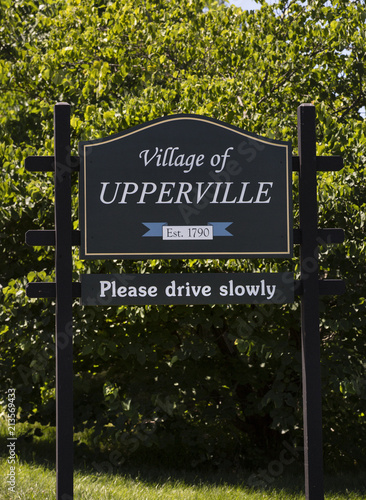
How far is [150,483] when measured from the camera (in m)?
6.68

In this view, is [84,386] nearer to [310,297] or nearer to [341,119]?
[310,297]

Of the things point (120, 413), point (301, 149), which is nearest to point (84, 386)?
point (120, 413)

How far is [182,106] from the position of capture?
679cm

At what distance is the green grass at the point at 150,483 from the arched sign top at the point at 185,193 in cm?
261

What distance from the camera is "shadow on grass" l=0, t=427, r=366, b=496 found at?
6.81m

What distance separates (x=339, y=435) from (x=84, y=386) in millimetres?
3093

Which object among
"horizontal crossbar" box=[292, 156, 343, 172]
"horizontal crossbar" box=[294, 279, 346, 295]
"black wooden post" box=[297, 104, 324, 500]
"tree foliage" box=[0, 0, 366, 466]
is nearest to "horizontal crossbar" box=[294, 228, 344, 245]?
"black wooden post" box=[297, 104, 324, 500]

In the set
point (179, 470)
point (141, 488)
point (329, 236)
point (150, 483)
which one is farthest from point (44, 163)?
point (179, 470)

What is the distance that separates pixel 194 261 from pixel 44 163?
2057mm

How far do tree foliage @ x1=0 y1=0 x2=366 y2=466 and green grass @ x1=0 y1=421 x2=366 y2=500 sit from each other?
361 millimetres

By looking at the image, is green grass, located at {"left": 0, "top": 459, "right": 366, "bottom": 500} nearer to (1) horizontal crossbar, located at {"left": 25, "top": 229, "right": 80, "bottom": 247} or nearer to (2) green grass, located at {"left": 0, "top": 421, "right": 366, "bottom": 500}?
(2) green grass, located at {"left": 0, "top": 421, "right": 366, "bottom": 500}

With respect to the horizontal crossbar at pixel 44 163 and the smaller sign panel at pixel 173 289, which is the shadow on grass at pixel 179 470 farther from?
the horizontal crossbar at pixel 44 163

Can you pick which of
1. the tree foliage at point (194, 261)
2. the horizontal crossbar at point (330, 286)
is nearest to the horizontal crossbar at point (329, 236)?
the horizontal crossbar at point (330, 286)

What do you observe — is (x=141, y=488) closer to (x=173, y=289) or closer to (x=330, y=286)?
(x=173, y=289)
